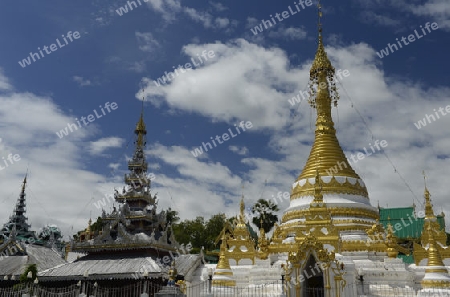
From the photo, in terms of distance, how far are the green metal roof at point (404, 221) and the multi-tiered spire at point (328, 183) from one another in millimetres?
19405

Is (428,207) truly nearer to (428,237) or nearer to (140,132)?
(428,237)

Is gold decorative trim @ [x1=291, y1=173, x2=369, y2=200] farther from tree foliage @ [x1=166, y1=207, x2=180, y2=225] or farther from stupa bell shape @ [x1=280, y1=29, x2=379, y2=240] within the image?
tree foliage @ [x1=166, y1=207, x2=180, y2=225]

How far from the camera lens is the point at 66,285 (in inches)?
1061

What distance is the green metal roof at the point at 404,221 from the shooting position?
149ft

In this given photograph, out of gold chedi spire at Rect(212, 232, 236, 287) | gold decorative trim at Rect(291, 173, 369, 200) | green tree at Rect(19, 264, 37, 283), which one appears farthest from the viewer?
gold decorative trim at Rect(291, 173, 369, 200)

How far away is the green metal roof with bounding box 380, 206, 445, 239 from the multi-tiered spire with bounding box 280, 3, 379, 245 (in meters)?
19.4

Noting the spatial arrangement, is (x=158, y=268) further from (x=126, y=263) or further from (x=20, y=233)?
(x=20, y=233)

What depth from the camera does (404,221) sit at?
4728 centimetres

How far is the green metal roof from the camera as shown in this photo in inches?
1784

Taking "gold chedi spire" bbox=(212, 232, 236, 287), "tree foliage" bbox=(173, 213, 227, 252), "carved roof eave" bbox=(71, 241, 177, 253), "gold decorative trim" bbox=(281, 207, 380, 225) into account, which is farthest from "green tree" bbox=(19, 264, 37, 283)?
"tree foliage" bbox=(173, 213, 227, 252)

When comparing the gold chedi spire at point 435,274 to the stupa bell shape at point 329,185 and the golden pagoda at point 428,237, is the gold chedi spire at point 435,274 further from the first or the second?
the stupa bell shape at point 329,185

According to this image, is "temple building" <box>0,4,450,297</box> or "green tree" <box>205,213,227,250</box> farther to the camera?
"green tree" <box>205,213,227,250</box>

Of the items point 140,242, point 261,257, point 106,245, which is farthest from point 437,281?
point 106,245

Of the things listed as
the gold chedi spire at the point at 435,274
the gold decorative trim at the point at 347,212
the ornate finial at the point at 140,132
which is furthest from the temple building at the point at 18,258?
the gold chedi spire at the point at 435,274
